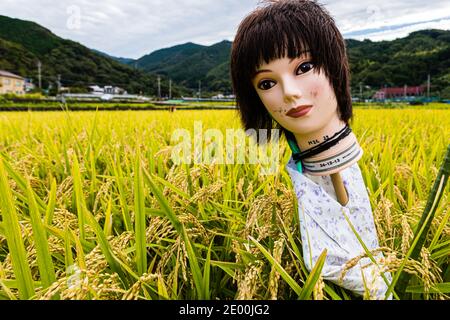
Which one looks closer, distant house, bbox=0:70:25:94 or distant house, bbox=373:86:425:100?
distant house, bbox=373:86:425:100

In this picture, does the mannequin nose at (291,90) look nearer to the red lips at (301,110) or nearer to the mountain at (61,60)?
the red lips at (301,110)

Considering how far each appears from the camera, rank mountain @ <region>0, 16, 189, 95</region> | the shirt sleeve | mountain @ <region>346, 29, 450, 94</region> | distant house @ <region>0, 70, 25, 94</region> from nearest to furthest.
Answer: the shirt sleeve < mountain @ <region>346, 29, 450, 94</region> < mountain @ <region>0, 16, 189, 95</region> < distant house @ <region>0, 70, 25, 94</region>

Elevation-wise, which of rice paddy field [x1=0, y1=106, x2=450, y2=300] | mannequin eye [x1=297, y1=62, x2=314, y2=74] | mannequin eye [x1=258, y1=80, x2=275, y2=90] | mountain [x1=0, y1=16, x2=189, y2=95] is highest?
mountain [x1=0, y1=16, x2=189, y2=95]

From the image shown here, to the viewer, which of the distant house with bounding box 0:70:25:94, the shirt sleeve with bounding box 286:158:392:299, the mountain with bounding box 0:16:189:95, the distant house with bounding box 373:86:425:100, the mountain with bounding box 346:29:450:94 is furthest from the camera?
the distant house with bounding box 0:70:25:94

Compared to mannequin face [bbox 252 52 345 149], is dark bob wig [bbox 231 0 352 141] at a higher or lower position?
higher

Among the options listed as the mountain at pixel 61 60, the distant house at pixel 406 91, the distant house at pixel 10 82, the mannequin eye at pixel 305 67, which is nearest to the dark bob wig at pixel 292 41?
the mannequin eye at pixel 305 67

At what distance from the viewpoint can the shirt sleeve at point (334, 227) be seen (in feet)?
2.27

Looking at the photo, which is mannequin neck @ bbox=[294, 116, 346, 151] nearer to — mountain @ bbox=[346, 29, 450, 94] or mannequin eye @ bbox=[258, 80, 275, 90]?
mannequin eye @ bbox=[258, 80, 275, 90]

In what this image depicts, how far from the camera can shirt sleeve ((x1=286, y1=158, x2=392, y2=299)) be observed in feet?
2.27

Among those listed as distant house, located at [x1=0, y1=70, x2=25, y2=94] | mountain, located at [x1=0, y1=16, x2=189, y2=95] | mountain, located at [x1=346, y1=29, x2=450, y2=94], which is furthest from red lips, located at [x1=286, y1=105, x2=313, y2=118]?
distant house, located at [x1=0, y1=70, x2=25, y2=94]

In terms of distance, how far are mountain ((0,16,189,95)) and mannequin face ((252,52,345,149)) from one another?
6.56m

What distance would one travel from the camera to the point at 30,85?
98.7ft
